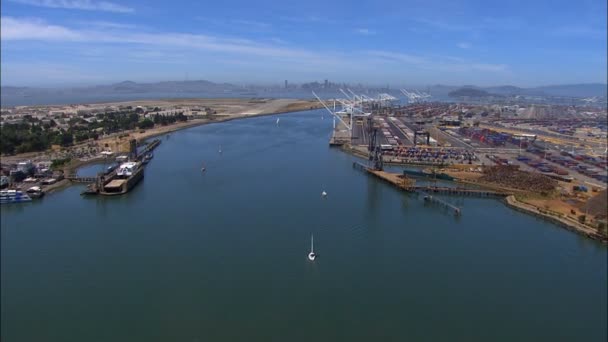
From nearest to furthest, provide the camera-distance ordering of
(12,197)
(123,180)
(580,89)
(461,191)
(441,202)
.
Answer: (12,197), (441,202), (461,191), (123,180), (580,89)

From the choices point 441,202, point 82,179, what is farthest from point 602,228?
point 82,179

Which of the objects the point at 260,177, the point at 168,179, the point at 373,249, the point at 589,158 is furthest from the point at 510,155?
the point at 168,179

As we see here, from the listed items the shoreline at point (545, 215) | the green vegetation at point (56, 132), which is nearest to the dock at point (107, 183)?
the green vegetation at point (56, 132)

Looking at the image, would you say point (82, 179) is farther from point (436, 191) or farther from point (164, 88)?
point (164, 88)

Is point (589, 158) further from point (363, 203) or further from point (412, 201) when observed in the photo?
point (363, 203)

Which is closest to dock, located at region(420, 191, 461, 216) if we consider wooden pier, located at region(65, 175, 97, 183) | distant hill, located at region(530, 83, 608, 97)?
wooden pier, located at region(65, 175, 97, 183)

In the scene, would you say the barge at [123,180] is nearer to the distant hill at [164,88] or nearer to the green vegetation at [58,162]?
the green vegetation at [58,162]

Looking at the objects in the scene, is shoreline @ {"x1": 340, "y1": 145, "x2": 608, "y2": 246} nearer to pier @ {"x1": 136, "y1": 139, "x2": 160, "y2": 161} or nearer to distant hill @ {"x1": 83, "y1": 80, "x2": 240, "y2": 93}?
pier @ {"x1": 136, "y1": 139, "x2": 160, "y2": 161}

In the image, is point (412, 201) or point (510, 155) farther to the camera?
point (510, 155)
